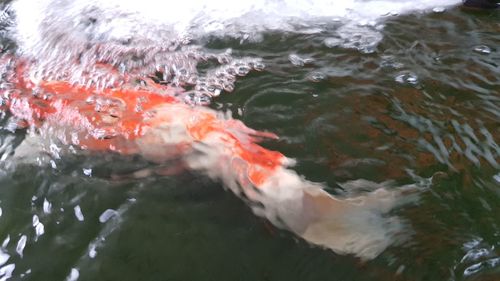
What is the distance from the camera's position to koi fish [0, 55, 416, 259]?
1.83 meters

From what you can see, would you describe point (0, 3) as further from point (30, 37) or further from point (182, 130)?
point (182, 130)

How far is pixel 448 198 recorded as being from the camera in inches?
75.1

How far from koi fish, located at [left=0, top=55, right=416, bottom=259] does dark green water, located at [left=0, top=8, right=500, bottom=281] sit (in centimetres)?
6

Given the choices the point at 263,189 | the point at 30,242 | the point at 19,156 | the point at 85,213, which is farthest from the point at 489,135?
the point at 19,156

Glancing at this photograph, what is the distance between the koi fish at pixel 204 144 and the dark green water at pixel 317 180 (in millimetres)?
58

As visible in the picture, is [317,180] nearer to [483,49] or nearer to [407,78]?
[407,78]

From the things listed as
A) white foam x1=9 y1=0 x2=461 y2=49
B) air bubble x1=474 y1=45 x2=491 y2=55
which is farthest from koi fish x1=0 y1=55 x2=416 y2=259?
air bubble x1=474 y1=45 x2=491 y2=55

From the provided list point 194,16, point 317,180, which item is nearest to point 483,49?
point 317,180

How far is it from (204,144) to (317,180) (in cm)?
52

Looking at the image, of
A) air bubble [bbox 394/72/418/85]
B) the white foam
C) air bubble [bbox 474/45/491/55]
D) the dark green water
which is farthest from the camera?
the white foam

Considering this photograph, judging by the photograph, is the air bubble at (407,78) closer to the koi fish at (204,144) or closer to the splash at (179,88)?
the splash at (179,88)

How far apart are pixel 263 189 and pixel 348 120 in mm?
552

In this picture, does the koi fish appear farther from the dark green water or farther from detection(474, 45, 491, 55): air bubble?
detection(474, 45, 491, 55): air bubble

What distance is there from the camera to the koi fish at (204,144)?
1833mm
